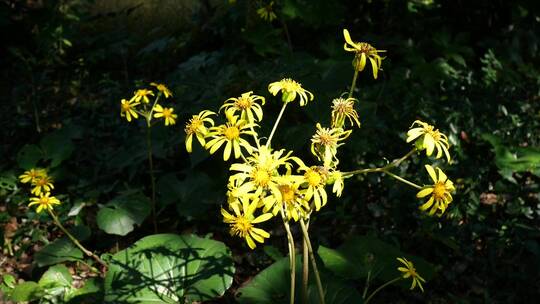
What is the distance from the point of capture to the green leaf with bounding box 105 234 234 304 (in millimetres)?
1982

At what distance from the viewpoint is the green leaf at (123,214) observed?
8.40ft

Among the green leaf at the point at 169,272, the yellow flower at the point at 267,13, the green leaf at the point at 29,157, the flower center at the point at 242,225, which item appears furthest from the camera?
the yellow flower at the point at 267,13

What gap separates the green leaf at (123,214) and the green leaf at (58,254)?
19 cm

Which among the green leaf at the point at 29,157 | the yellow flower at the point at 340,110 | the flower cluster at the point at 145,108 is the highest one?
the yellow flower at the point at 340,110

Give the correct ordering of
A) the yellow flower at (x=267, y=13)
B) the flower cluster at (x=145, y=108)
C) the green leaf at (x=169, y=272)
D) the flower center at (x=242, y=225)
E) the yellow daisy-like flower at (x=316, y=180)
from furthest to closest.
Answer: the yellow flower at (x=267, y=13)
the flower cluster at (x=145, y=108)
the green leaf at (x=169, y=272)
the flower center at (x=242, y=225)
the yellow daisy-like flower at (x=316, y=180)

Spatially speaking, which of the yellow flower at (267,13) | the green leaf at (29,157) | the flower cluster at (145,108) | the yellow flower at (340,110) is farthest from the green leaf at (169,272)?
the yellow flower at (267,13)

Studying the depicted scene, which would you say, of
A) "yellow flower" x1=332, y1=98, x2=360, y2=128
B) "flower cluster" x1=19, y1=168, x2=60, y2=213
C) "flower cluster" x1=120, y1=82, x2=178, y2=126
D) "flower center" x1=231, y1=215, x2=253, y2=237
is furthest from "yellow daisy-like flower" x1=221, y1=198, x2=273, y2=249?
"flower cluster" x1=19, y1=168, x2=60, y2=213

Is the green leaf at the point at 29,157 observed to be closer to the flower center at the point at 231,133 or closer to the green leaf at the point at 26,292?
the green leaf at the point at 26,292

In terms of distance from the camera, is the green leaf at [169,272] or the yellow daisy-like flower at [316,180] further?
the green leaf at [169,272]

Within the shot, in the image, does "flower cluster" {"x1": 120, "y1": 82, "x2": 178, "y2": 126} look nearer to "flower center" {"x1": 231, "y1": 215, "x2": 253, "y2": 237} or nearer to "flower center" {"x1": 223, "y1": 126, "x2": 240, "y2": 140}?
"flower center" {"x1": 223, "y1": 126, "x2": 240, "y2": 140}

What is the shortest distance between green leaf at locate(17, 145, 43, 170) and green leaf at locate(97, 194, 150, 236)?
78 centimetres

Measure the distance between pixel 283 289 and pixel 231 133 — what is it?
0.72 metres

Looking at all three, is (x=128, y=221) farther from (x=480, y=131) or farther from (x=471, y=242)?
(x=480, y=131)

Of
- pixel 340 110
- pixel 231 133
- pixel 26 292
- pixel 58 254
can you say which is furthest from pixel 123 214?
pixel 340 110
